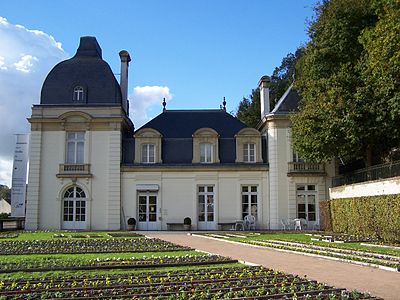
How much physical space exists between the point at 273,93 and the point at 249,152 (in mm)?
16237

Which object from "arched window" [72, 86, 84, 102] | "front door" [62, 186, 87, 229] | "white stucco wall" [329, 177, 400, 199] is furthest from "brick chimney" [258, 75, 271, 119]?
"front door" [62, 186, 87, 229]

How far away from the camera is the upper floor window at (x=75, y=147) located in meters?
31.6

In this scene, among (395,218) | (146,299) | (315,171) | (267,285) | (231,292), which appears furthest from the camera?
(315,171)

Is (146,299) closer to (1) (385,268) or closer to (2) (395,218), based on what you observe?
(1) (385,268)

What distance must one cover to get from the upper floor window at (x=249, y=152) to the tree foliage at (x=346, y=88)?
16.1 ft

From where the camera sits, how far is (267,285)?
7.98m

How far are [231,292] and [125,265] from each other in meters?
3.85

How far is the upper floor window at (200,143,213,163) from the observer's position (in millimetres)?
32219

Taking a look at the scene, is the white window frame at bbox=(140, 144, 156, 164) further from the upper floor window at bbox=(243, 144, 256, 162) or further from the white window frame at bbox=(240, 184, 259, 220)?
the white window frame at bbox=(240, 184, 259, 220)

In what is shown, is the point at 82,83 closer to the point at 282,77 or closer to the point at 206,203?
the point at 206,203

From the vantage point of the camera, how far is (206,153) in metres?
32.3

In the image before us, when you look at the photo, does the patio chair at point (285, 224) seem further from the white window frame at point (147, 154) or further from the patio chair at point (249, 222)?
the white window frame at point (147, 154)

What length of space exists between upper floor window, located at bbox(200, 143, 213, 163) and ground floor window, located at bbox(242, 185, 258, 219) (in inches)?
115

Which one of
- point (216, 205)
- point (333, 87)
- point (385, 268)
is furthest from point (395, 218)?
point (216, 205)
